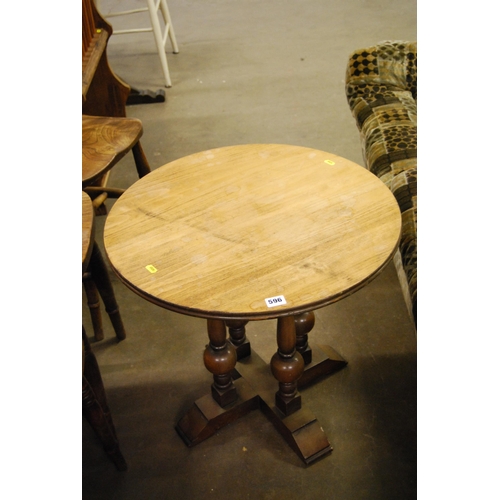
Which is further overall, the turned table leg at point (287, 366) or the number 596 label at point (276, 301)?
the turned table leg at point (287, 366)

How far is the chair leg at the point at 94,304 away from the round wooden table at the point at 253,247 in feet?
1.93

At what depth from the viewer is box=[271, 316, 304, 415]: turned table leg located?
5.30ft

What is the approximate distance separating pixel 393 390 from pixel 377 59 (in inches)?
55.6

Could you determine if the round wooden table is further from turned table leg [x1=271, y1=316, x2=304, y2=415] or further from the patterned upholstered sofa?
the patterned upholstered sofa

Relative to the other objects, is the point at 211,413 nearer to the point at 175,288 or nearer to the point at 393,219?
the point at 175,288

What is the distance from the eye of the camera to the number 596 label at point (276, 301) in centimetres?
127

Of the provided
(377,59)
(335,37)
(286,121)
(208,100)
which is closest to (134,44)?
(208,100)

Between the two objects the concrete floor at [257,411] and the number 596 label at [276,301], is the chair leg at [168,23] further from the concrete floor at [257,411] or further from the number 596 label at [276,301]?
the number 596 label at [276,301]

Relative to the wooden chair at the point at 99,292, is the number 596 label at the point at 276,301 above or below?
Result: above

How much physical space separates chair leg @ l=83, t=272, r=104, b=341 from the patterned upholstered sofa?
→ 3.81 ft

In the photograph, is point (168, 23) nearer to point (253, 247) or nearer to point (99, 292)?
point (99, 292)

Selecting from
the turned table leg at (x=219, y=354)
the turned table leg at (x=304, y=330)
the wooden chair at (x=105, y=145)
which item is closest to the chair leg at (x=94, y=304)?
the wooden chair at (x=105, y=145)

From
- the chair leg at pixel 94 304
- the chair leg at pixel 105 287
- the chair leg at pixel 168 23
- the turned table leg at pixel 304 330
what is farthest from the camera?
the chair leg at pixel 168 23

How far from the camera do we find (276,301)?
128cm
